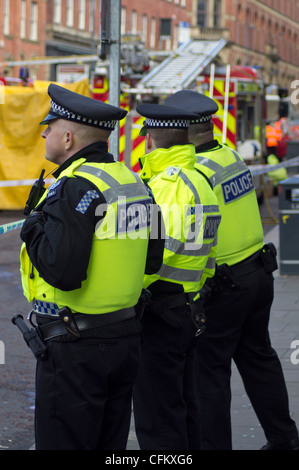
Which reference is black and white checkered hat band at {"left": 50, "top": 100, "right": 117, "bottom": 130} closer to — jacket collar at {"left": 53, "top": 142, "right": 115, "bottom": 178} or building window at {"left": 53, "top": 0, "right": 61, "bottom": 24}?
jacket collar at {"left": 53, "top": 142, "right": 115, "bottom": 178}

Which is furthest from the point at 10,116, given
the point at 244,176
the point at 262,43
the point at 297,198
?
the point at 262,43

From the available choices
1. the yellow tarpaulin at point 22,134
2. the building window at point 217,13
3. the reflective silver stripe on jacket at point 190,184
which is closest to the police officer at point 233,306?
the reflective silver stripe on jacket at point 190,184

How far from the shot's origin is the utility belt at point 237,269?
16.1 ft

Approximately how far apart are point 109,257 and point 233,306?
5.12 feet

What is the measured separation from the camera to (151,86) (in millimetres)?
17141

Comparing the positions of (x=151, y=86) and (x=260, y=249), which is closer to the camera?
(x=260, y=249)

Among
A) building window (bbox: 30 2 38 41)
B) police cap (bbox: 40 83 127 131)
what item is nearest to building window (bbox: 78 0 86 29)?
building window (bbox: 30 2 38 41)

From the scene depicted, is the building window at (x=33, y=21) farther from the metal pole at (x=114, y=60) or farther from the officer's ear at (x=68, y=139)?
the officer's ear at (x=68, y=139)

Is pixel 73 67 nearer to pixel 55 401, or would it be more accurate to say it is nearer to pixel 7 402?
pixel 7 402

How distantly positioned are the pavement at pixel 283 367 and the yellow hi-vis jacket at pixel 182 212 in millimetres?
1311

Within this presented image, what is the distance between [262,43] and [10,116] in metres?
77.5

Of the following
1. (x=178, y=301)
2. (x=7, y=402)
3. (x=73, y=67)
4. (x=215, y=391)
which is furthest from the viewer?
(x=73, y=67)

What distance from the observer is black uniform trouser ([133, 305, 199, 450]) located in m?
4.26

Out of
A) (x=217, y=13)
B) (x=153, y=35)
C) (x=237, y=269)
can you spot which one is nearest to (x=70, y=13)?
(x=153, y=35)
